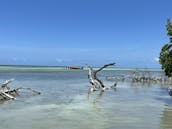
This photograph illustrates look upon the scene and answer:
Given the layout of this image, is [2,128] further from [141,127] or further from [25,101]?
[25,101]

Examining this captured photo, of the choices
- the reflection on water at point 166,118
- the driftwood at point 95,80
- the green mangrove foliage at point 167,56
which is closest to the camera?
the reflection on water at point 166,118

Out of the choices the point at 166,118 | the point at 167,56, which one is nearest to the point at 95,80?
the point at 167,56

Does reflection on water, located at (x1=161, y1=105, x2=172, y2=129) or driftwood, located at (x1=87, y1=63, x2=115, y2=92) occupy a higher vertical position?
driftwood, located at (x1=87, y1=63, x2=115, y2=92)

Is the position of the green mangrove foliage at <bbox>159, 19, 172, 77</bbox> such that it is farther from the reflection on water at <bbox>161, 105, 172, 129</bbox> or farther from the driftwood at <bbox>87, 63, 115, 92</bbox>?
the driftwood at <bbox>87, 63, 115, 92</bbox>

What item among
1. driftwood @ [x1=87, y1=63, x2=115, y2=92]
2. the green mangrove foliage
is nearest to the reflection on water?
the green mangrove foliage

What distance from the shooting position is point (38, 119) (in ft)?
52.2

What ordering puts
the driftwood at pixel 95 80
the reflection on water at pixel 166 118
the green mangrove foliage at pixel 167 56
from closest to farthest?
the reflection on water at pixel 166 118 → the green mangrove foliage at pixel 167 56 → the driftwood at pixel 95 80

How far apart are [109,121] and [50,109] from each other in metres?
4.86

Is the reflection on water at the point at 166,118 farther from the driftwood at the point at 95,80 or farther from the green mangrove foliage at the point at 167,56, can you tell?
the driftwood at the point at 95,80

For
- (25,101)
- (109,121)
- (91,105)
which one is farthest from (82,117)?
(25,101)

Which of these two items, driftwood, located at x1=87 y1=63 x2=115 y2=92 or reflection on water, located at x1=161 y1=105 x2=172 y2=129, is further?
driftwood, located at x1=87 y1=63 x2=115 y2=92

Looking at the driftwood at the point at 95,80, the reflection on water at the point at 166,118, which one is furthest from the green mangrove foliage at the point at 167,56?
the driftwood at the point at 95,80

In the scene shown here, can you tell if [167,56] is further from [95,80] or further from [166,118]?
[95,80]

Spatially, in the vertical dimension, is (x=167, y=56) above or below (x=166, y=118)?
above
